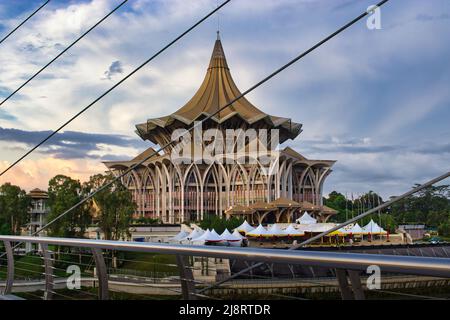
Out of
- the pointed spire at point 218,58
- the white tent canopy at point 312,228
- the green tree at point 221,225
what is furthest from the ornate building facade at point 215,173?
the white tent canopy at point 312,228

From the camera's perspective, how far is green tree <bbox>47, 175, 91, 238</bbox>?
21.8 meters

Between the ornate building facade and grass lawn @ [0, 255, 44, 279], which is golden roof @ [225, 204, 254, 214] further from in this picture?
grass lawn @ [0, 255, 44, 279]

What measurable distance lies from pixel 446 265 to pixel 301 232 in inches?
1131

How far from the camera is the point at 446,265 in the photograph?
3.73 ft

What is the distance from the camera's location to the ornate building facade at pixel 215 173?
47.4m

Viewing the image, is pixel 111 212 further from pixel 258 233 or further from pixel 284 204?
pixel 284 204

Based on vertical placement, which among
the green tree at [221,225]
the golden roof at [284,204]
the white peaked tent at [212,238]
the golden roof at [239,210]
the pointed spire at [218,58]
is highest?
the pointed spire at [218,58]

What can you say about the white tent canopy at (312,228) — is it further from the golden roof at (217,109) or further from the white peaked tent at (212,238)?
the golden roof at (217,109)

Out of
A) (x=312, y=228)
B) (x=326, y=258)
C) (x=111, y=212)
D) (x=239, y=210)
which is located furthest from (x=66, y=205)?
(x=239, y=210)

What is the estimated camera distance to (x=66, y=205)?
2173 centimetres

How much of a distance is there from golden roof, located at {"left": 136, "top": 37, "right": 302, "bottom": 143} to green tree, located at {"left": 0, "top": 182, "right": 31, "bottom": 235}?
2030 cm
